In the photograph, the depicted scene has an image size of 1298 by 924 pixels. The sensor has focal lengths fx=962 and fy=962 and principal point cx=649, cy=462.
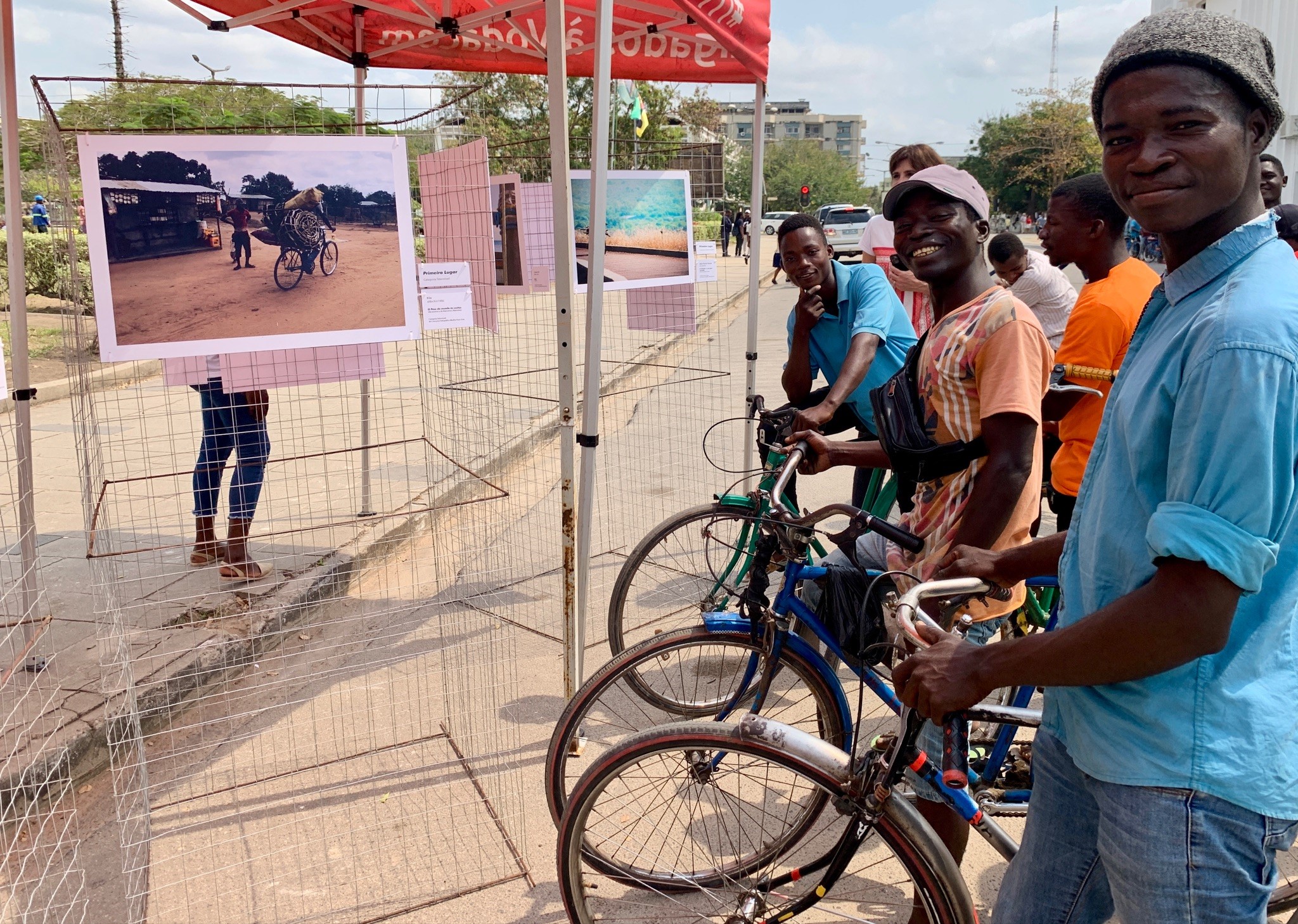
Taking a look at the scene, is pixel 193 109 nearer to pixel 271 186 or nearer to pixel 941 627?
pixel 271 186

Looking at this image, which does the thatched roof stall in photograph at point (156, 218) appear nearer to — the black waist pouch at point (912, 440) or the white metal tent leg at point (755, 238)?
the black waist pouch at point (912, 440)

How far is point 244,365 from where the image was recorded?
307cm

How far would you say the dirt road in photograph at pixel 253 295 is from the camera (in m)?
2.55

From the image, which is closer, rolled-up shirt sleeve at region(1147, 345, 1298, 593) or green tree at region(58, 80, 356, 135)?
rolled-up shirt sleeve at region(1147, 345, 1298, 593)

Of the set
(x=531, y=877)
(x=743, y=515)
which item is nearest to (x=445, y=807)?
(x=531, y=877)

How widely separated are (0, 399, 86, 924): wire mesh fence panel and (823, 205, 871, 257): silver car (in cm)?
2747

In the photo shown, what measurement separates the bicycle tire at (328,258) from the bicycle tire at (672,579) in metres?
1.45

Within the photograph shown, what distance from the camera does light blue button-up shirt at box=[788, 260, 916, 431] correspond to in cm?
398

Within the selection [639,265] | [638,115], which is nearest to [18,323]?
[639,265]

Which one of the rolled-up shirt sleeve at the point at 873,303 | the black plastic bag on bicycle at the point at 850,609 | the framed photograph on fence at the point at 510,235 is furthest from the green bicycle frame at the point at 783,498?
the framed photograph on fence at the point at 510,235

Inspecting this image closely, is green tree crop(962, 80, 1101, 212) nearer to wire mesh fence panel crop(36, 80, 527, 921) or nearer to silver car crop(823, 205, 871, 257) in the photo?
silver car crop(823, 205, 871, 257)

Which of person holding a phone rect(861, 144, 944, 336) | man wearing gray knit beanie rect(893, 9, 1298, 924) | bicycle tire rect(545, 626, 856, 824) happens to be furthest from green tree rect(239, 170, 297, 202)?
person holding a phone rect(861, 144, 944, 336)

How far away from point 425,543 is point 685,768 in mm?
3705

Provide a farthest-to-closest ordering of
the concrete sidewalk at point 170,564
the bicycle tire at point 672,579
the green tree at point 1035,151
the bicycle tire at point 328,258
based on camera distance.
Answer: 1. the green tree at point 1035,151
2. the bicycle tire at point 672,579
3. the concrete sidewalk at point 170,564
4. the bicycle tire at point 328,258
